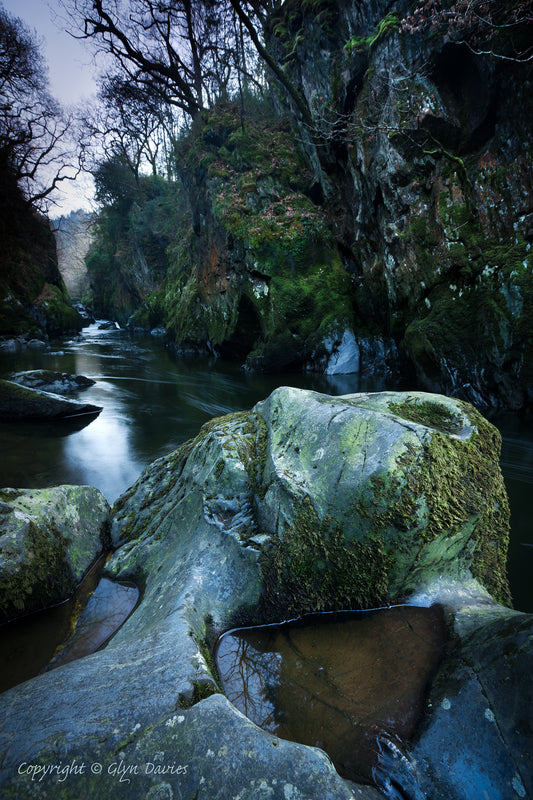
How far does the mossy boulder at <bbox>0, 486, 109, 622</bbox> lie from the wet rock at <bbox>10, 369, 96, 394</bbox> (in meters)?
7.84

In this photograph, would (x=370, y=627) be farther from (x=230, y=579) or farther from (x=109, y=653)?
(x=109, y=653)

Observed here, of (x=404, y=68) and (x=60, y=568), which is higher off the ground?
(x=404, y=68)

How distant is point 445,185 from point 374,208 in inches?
119

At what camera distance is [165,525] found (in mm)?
3172

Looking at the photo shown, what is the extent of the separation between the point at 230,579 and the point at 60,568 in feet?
5.06

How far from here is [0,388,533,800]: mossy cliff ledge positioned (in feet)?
4.27

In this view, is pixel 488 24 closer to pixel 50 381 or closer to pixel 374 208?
pixel 374 208

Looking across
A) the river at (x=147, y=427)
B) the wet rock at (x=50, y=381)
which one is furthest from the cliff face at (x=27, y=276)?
the wet rock at (x=50, y=381)

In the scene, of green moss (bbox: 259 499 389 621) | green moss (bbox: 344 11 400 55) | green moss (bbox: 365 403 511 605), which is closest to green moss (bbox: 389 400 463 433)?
green moss (bbox: 365 403 511 605)

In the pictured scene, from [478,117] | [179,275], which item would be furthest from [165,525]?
[179,275]

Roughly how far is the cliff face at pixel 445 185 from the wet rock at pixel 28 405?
8597mm

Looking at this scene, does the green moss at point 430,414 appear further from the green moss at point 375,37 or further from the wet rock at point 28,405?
the green moss at point 375,37

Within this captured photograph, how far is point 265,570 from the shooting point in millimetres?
2455

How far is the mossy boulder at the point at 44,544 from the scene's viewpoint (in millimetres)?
2738
